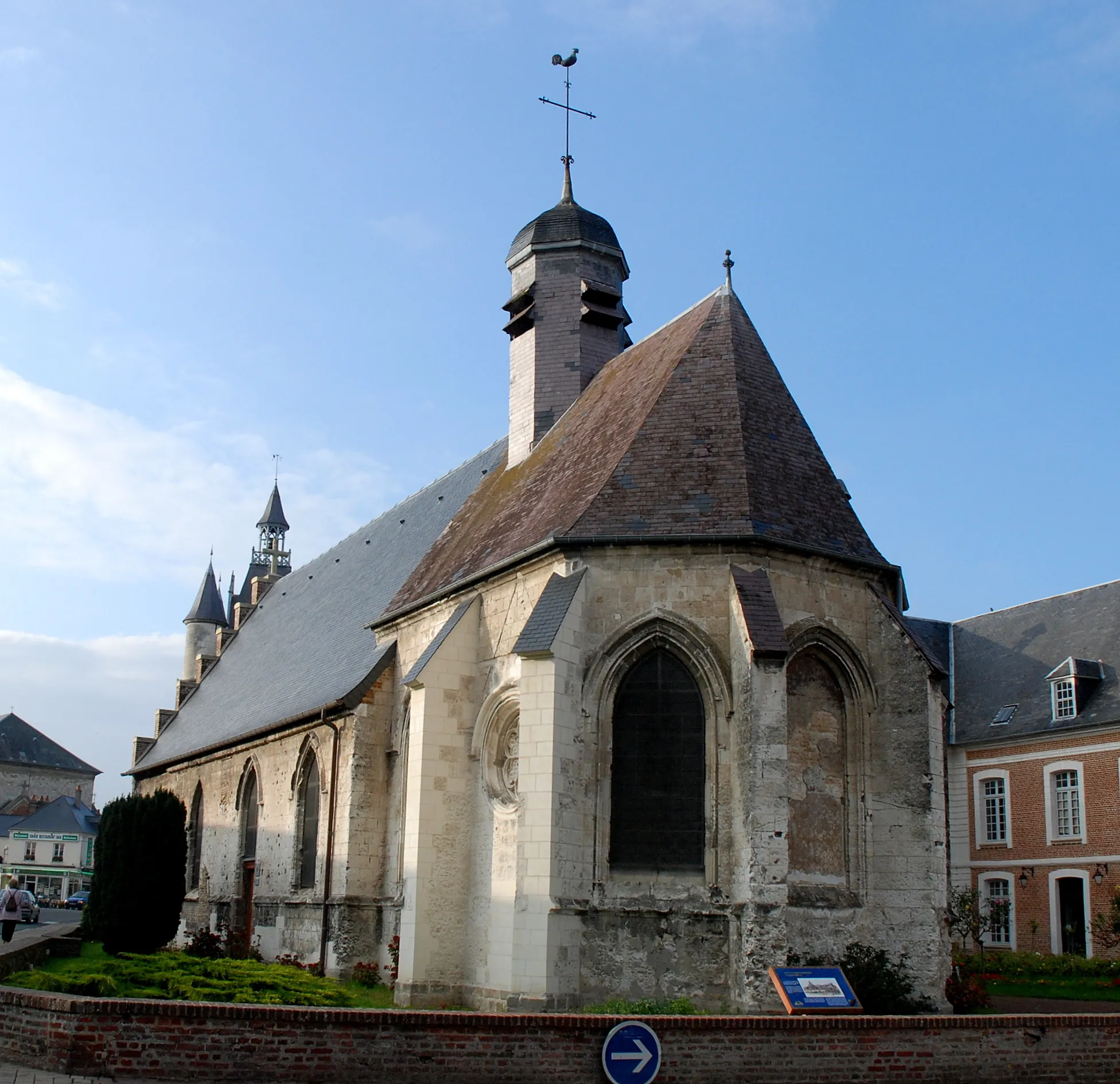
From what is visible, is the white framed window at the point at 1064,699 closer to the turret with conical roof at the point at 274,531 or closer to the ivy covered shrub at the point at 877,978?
the ivy covered shrub at the point at 877,978

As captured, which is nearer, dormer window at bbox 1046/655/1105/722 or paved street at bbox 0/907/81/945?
paved street at bbox 0/907/81/945

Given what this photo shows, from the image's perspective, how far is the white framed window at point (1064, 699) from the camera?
106 feet

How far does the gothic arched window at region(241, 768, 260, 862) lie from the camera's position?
25.8m

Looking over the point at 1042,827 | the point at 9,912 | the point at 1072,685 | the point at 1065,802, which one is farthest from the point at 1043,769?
the point at 9,912

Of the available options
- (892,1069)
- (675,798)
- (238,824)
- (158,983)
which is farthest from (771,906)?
(238,824)

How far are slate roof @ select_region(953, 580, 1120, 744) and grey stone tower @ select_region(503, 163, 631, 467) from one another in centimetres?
1654

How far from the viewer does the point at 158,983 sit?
14.2m

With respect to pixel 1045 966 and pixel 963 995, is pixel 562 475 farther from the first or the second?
pixel 1045 966

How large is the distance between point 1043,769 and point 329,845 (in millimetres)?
20415

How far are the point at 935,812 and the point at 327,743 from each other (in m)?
11.1

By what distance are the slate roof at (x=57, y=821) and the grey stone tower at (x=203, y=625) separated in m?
25.7

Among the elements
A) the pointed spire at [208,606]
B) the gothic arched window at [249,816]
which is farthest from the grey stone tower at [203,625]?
the gothic arched window at [249,816]

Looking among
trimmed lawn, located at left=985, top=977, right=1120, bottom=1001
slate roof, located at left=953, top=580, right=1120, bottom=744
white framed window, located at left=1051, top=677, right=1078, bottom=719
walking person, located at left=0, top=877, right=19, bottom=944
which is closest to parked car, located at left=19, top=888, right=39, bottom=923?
walking person, located at left=0, top=877, right=19, bottom=944

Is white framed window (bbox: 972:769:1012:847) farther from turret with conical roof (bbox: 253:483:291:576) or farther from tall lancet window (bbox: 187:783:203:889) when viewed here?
turret with conical roof (bbox: 253:483:291:576)
